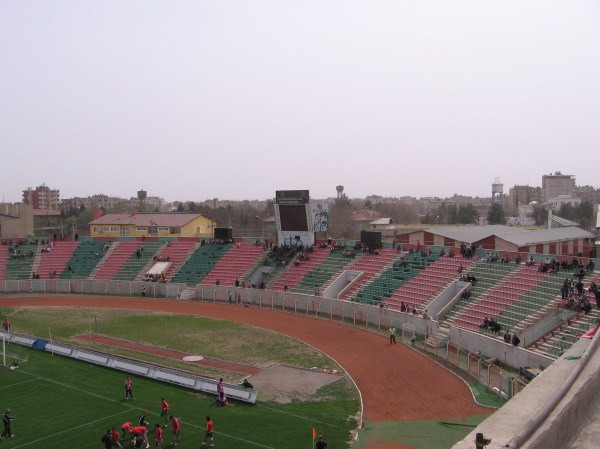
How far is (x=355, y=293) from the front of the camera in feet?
146

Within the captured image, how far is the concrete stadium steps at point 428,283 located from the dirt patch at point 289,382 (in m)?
12.5

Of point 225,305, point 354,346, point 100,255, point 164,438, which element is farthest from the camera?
point 100,255

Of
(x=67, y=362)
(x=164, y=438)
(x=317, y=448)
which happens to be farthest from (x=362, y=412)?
(x=67, y=362)

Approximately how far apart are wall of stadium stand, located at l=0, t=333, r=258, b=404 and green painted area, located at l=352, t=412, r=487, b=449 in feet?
18.2

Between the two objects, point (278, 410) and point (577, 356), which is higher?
point (577, 356)

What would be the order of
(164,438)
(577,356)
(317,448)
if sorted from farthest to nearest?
(164,438) → (317,448) → (577,356)

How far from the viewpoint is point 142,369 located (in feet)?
91.7

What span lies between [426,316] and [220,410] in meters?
17.1

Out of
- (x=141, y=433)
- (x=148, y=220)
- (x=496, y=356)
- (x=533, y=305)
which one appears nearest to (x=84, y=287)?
(x=148, y=220)

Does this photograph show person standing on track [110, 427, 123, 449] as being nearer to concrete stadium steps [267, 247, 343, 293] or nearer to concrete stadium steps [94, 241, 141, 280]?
concrete stadium steps [267, 247, 343, 293]

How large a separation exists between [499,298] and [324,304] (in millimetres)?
13727

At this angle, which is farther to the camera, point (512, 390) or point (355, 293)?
point (355, 293)

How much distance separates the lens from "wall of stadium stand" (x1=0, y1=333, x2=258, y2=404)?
24453 mm

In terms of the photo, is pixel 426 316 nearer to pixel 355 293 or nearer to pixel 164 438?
pixel 355 293
